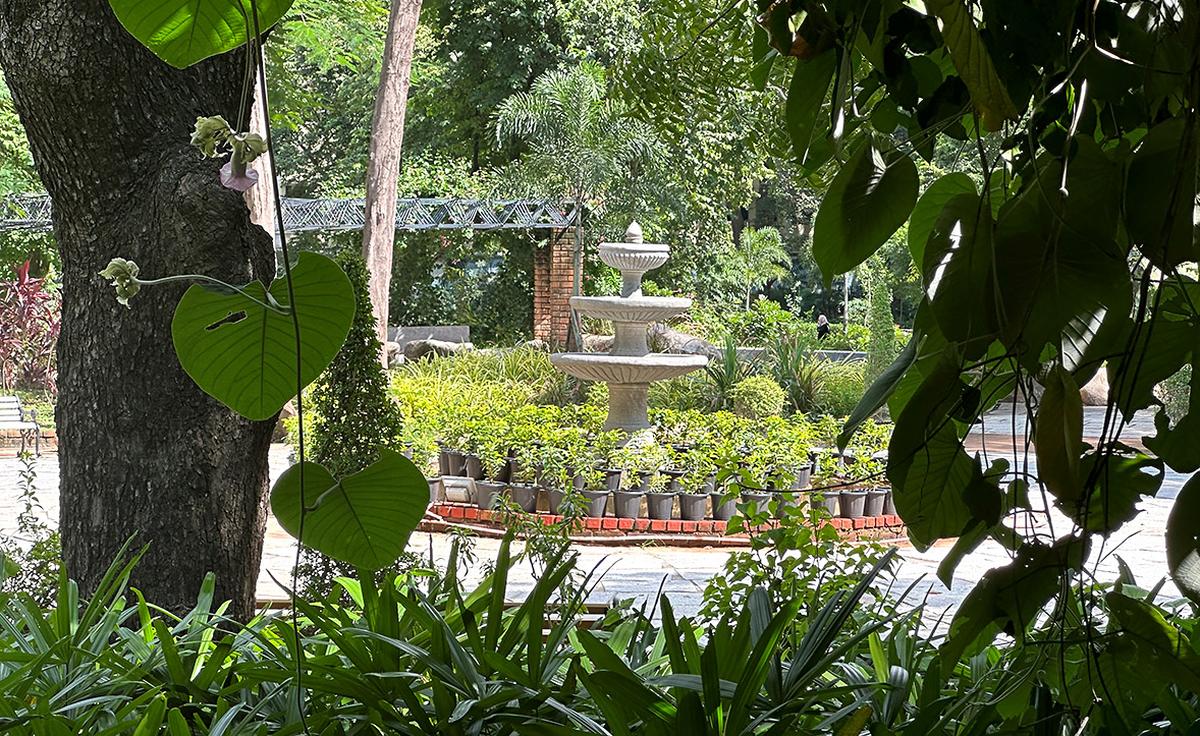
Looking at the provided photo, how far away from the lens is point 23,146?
13.4m

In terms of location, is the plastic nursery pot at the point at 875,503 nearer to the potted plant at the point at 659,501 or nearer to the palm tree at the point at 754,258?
the potted plant at the point at 659,501

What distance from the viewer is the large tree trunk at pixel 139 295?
6.46 ft

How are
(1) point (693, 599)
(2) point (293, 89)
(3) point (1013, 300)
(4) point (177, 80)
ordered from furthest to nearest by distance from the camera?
(2) point (293, 89) → (1) point (693, 599) → (4) point (177, 80) → (3) point (1013, 300)

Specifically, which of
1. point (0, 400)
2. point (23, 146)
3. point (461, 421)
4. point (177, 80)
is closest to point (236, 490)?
point (177, 80)

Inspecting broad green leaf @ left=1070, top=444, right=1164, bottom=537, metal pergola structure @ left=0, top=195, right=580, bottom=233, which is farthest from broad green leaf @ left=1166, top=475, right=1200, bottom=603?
metal pergola structure @ left=0, top=195, right=580, bottom=233

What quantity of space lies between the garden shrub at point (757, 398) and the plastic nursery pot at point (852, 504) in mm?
2790

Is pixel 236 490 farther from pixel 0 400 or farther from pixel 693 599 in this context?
pixel 0 400

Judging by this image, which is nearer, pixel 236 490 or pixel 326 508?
pixel 326 508

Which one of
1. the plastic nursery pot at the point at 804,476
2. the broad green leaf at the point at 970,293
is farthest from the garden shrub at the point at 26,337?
the broad green leaf at the point at 970,293

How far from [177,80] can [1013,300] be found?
189 centimetres

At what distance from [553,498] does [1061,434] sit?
20.0ft

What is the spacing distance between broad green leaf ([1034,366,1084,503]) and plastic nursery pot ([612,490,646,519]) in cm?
606

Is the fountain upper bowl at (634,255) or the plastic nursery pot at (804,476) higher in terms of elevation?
the fountain upper bowl at (634,255)

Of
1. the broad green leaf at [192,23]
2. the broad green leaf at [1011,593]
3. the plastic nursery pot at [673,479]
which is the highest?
the broad green leaf at [192,23]
